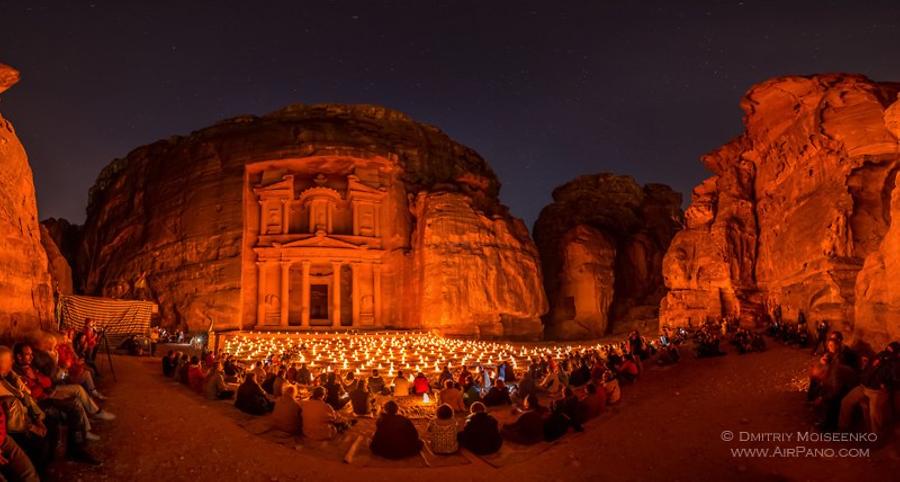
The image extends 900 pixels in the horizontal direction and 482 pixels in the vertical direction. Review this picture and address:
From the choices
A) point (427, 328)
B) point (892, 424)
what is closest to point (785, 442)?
point (892, 424)


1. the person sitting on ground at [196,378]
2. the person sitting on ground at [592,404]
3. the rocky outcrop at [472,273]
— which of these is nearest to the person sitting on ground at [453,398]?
the person sitting on ground at [592,404]

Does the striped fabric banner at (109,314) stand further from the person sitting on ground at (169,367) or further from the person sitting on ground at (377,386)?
the person sitting on ground at (377,386)

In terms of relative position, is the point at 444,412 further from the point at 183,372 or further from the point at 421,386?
the point at 183,372

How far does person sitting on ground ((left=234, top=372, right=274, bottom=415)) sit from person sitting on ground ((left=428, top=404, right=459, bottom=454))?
16.4 feet

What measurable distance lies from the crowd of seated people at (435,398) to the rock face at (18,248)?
4.67 meters

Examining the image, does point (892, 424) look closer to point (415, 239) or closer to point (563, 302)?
point (415, 239)

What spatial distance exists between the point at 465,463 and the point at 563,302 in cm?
3704

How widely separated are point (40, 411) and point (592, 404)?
10.8 m

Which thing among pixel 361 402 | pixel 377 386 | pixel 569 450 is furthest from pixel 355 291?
pixel 569 450

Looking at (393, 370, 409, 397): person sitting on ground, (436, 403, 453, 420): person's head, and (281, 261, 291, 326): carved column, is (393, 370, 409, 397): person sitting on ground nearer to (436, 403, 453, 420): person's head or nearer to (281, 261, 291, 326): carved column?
(436, 403, 453, 420): person's head

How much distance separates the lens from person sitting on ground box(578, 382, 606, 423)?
1391 centimetres

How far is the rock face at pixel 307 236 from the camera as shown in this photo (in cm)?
3719

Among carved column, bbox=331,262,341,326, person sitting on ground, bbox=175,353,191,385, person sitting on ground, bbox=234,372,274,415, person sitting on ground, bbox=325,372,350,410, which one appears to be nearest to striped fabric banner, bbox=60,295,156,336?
person sitting on ground, bbox=175,353,191,385

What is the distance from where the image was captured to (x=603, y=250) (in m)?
46.8
